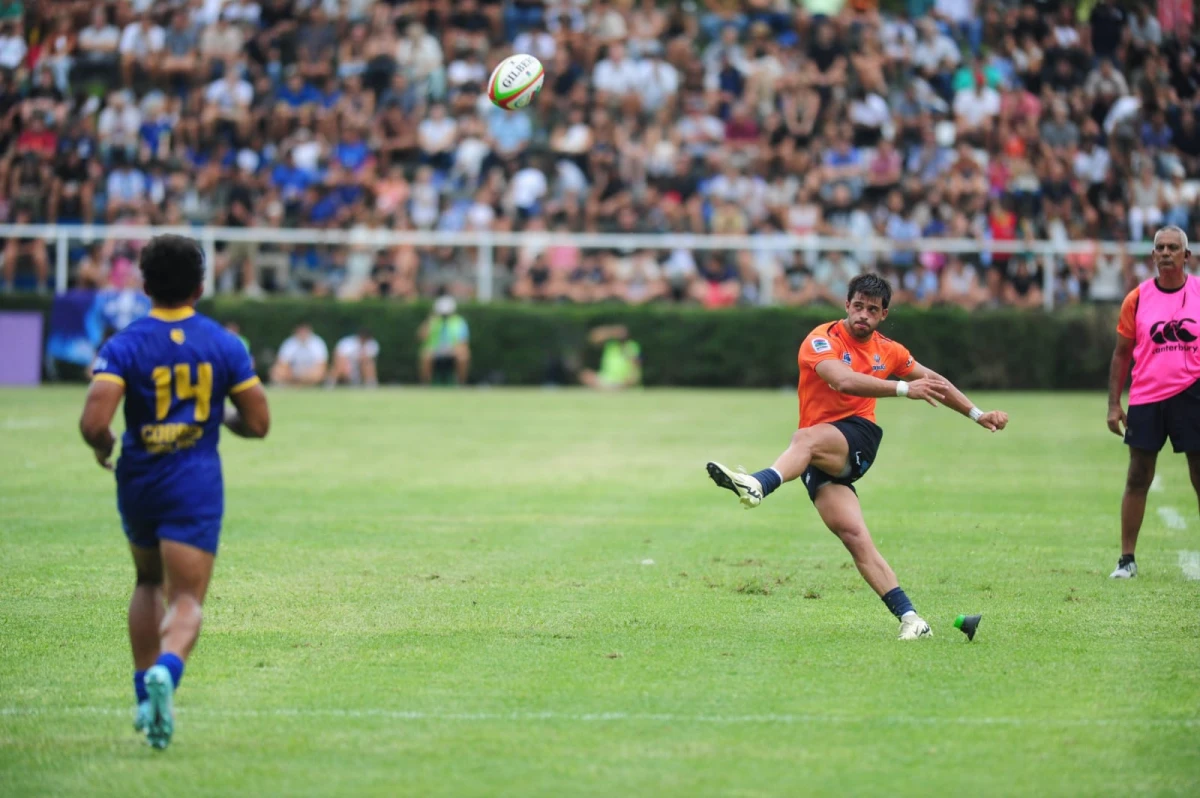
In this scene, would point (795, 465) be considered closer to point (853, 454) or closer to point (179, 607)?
point (853, 454)

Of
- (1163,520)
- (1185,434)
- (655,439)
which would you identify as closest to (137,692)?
(1185,434)

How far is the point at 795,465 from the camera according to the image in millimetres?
8234

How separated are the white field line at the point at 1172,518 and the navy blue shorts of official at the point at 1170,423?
2785 millimetres

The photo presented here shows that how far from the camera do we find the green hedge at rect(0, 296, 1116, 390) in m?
28.8

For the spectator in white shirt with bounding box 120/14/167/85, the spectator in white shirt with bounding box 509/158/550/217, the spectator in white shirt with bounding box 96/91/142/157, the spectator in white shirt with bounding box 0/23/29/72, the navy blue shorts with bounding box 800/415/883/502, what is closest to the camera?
the navy blue shorts with bounding box 800/415/883/502

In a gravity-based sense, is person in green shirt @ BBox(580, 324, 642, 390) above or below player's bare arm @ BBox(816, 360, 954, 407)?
below

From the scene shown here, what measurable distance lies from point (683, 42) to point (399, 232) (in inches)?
310

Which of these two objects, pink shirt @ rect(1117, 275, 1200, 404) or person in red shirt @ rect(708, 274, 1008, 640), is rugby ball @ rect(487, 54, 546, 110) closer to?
pink shirt @ rect(1117, 275, 1200, 404)

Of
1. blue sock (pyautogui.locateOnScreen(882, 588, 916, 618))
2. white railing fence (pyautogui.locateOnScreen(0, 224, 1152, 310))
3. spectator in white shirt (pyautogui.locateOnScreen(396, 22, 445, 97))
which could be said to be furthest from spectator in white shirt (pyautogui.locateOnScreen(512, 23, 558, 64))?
blue sock (pyautogui.locateOnScreen(882, 588, 916, 618))

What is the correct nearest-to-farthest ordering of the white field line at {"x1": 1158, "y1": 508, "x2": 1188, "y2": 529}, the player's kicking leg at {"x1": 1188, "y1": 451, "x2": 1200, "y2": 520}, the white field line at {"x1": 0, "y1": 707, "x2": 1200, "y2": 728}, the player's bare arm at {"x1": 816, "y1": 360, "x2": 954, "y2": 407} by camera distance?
the white field line at {"x1": 0, "y1": 707, "x2": 1200, "y2": 728}, the player's bare arm at {"x1": 816, "y1": 360, "x2": 954, "y2": 407}, the player's kicking leg at {"x1": 1188, "y1": 451, "x2": 1200, "y2": 520}, the white field line at {"x1": 1158, "y1": 508, "x2": 1188, "y2": 529}

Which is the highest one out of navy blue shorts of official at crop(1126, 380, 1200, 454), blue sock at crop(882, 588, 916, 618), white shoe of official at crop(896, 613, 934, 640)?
navy blue shorts of official at crop(1126, 380, 1200, 454)

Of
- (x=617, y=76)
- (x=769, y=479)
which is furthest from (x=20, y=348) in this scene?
(x=769, y=479)

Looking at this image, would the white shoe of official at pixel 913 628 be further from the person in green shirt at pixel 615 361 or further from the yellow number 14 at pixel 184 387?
the person in green shirt at pixel 615 361

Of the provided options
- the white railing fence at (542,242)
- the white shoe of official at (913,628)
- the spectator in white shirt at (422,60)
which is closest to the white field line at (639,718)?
the white shoe of official at (913,628)
